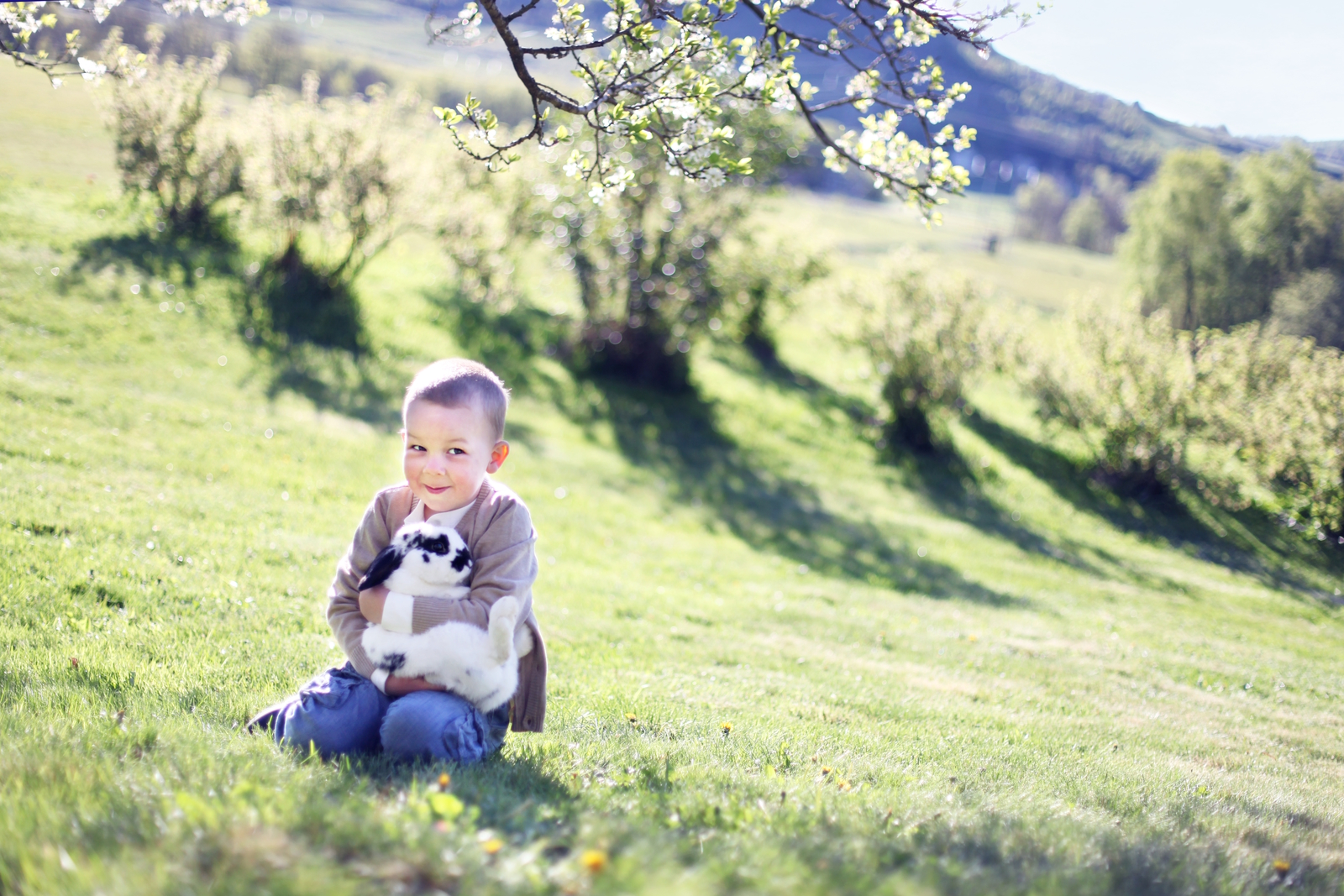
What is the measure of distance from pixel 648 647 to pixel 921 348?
535 inches

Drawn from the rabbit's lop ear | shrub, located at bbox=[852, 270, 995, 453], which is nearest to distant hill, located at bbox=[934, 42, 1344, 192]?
shrub, located at bbox=[852, 270, 995, 453]

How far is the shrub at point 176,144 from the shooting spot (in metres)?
17.5

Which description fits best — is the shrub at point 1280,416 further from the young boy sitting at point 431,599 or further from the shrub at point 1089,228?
the shrub at point 1089,228

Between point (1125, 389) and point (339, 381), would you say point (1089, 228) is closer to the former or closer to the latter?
point (1125, 389)

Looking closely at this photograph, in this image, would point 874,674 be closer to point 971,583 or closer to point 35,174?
point 971,583

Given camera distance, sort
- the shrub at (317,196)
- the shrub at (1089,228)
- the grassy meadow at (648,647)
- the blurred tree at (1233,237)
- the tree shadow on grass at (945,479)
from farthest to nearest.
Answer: the shrub at (1089,228)
the blurred tree at (1233,237)
the shrub at (317,196)
the tree shadow on grass at (945,479)
the grassy meadow at (648,647)

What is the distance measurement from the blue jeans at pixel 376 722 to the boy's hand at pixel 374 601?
1.19 feet

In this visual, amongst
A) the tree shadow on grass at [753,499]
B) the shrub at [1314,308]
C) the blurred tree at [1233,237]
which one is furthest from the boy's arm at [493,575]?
the shrub at [1314,308]

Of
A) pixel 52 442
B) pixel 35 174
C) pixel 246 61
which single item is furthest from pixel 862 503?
pixel 246 61

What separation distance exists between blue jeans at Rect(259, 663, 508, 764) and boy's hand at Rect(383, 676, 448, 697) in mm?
33

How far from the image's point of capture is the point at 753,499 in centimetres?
1527

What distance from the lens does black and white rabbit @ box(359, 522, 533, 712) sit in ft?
11.5

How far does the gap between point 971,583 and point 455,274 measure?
15792 mm

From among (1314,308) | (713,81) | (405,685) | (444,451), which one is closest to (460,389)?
(444,451)
